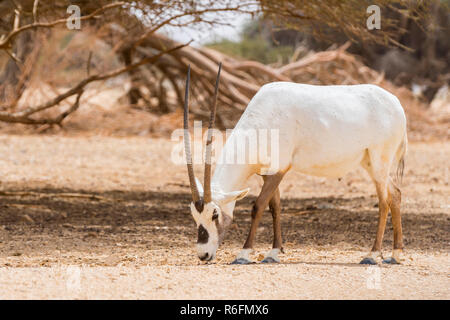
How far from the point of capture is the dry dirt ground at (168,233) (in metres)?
4.09

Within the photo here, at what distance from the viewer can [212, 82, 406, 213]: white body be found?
5035mm

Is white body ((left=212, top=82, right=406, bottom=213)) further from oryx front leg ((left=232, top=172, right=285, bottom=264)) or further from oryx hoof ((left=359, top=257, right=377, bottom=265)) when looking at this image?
oryx hoof ((left=359, top=257, right=377, bottom=265))

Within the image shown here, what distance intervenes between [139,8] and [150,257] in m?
2.66

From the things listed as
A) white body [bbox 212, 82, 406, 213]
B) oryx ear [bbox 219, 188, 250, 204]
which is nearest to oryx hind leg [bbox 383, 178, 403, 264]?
white body [bbox 212, 82, 406, 213]

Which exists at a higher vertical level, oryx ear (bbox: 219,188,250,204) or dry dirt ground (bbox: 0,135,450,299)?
oryx ear (bbox: 219,188,250,204)

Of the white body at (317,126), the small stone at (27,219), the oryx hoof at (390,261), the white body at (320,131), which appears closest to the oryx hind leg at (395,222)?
the oryx hoof at (390,261)

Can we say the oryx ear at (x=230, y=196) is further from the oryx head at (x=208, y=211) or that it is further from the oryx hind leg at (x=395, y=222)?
the oryx hind leg at (x=395, y=222)

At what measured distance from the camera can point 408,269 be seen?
15.8 ft

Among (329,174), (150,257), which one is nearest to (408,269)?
(329,174)

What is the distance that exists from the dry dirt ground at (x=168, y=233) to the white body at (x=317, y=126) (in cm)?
66

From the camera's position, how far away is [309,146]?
511cm

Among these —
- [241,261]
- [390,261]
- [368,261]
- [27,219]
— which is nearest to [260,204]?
[241,261]

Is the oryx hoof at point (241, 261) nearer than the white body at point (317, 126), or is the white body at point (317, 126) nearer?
the oryx hoof at point (241, 261)
